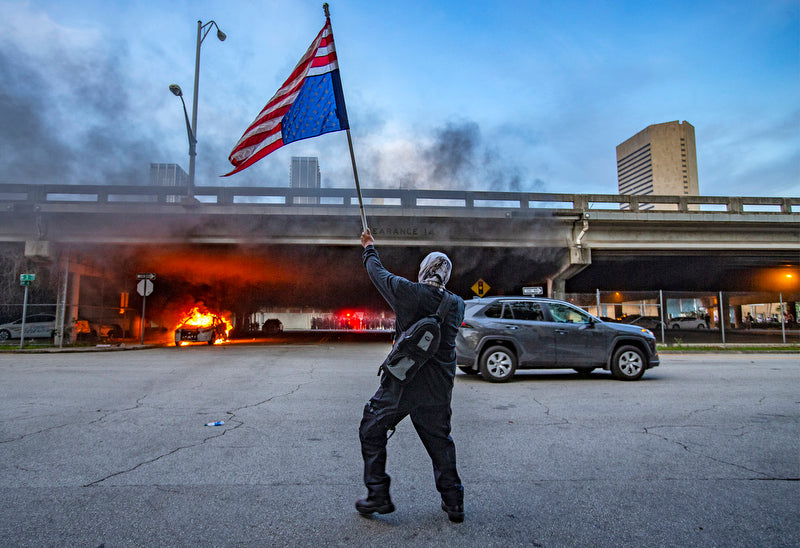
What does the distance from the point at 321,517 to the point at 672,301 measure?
23222 millimetres

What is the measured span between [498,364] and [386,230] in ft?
39.0

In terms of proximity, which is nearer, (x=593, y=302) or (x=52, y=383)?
(x=52, y=383)

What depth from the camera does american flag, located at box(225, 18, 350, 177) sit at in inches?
179

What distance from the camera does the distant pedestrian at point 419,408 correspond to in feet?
9.52

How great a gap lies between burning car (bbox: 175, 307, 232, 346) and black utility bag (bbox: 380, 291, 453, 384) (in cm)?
2066

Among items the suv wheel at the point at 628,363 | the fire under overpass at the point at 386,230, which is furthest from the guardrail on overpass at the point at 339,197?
the suv wheel at the point at 628,363

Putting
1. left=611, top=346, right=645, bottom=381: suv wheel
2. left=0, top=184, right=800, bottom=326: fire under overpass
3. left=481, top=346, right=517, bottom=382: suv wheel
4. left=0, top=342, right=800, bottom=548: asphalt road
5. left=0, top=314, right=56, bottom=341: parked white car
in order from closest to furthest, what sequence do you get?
A: left=0, top=342, right=800, bottom=548: asphalt road < left=481, top=346, right=517, bottom=382: suv wheel < left=611, top=346, right=645, bottom=381: suv wheel < left=0, top=184, right=800, bottom=326: fire under overpass < left=0, top=314, right=56, bottom=341: parked white car

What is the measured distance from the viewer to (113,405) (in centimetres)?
647

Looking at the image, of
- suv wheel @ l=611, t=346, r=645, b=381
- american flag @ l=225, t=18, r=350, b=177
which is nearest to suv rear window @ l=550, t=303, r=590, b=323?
suv wheel @ l=611, t=346, r=645, b=381

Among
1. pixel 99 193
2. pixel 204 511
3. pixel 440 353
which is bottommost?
pixel 204 511

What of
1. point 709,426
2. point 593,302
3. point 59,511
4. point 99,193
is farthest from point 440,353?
point 593,302

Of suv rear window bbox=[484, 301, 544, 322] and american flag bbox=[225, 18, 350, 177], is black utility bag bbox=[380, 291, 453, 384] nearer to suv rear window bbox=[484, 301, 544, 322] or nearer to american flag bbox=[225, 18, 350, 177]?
american flag bbox=[225, 18, 350, 177]

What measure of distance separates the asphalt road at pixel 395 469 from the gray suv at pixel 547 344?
1343mm

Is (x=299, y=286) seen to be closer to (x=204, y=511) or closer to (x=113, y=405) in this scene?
(x=113, y=405)
